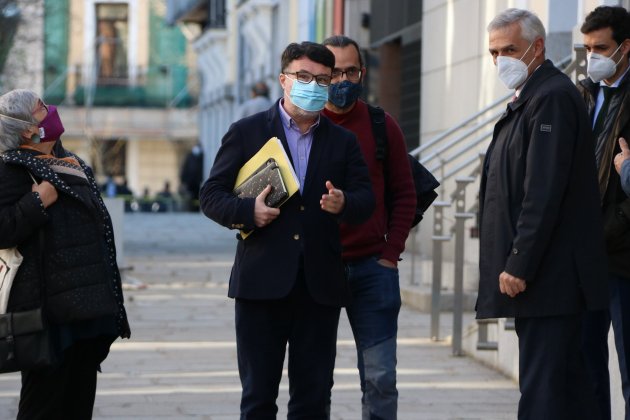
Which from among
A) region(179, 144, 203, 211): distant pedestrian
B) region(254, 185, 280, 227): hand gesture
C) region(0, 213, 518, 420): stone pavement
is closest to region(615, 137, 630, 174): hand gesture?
region(254, 185, 280, 227): hand gesture

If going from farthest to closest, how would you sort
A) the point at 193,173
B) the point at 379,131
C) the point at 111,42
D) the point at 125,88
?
1. the point at 111,42
2. the point at 125,88
3. the point at 193,173
4. the point at 379,131

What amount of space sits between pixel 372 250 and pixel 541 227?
1009 millimetres

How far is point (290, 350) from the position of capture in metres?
6.34

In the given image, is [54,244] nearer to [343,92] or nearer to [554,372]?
[343,92]

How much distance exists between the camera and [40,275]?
6336 mm

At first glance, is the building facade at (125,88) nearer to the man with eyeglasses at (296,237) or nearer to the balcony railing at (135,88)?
the balcony railing at (135,88)

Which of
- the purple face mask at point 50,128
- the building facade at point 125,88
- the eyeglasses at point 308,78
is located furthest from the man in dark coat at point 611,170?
the building facade at point 125,88

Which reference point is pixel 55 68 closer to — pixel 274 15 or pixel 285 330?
pixel 274 15

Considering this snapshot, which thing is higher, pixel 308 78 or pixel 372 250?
pixel 308 78

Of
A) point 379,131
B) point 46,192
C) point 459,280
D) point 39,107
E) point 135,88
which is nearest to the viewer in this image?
point 46,192

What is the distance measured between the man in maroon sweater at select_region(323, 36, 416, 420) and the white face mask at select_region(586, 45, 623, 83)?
0.88 metres

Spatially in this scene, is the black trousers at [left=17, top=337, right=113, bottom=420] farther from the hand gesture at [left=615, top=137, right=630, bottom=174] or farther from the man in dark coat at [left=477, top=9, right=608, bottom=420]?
the hand gesture at [left=615, top=137, right=630, bottom=174]

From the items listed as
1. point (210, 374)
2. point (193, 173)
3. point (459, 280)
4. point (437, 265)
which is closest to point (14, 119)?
point (210, 374)

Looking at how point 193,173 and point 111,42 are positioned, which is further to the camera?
point 111,42
